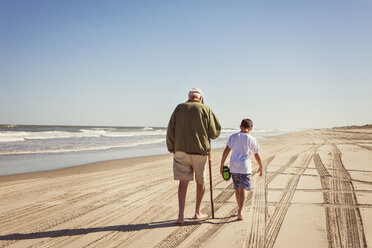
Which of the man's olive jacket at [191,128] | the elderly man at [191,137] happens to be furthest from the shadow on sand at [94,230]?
the man's olive jacket at [191,128]

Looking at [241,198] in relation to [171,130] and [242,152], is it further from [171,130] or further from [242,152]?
[171,130]

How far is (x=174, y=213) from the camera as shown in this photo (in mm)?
4508

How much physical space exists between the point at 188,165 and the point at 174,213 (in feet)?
3.61

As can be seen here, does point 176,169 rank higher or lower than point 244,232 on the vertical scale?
higher

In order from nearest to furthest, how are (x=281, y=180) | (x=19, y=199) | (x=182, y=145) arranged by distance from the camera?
(x=182, y=145) < (x=19, y=199) < (x=281, y=180)

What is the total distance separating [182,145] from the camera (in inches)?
151

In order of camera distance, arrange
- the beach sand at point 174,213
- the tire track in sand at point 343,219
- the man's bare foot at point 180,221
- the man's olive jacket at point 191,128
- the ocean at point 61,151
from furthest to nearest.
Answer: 1. the ocean at point 61,151
2. the man's bare foot at point 180,221
3. the man's olive jacket at point 191,128
4. the beach sand at point 174,213
5. the tire track in sand at point 343,219

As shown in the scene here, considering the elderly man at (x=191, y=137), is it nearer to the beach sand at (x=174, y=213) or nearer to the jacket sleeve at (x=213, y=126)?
the jacket sleeve at (x=213, y=126)

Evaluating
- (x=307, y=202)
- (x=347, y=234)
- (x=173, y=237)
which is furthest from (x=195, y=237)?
(x=307, y=202)

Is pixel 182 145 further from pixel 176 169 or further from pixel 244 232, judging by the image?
pixel 244 232

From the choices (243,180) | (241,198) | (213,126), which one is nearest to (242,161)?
(243,180)

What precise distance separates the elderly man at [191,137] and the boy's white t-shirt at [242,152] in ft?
1.22

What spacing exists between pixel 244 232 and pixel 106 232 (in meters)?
1.97

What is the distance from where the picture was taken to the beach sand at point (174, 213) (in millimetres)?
3391
